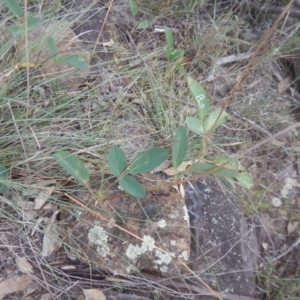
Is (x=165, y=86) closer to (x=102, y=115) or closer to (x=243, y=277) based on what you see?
(x=102, y=115)

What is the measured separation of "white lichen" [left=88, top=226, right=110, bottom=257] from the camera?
1246 mm

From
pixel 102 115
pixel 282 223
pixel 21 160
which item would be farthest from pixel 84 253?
pixel 282 223

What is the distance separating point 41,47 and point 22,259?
65 centimetres

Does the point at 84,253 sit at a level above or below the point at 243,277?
above

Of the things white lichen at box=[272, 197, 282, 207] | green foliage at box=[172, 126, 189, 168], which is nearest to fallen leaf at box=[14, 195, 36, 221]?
green foliage at box=[172, 126, 189, 168]

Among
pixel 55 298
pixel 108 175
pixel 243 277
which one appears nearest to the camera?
pixel 55 298

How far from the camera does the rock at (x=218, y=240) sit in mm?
1374

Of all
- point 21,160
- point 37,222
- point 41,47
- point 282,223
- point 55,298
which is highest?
point 41,47

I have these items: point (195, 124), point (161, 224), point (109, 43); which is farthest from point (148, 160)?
point (109, 43)

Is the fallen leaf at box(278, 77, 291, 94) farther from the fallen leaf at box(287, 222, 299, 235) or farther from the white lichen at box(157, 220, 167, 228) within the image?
the white lichen at box(157, 220, 167, 228)

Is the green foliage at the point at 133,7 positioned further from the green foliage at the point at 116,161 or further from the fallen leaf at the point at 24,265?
the fallen leaf at the point at 24,265

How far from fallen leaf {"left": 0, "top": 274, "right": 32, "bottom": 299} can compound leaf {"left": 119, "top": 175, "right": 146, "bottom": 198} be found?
387 mm

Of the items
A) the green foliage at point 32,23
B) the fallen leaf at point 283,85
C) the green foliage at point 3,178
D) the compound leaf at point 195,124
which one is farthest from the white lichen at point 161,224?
the fallen leaf at point 283,85

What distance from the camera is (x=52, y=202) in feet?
4.12
